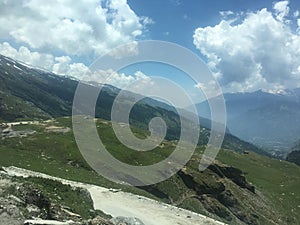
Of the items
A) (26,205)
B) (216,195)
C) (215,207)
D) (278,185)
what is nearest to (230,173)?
(216,195)

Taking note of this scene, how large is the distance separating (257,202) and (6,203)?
67.1 m

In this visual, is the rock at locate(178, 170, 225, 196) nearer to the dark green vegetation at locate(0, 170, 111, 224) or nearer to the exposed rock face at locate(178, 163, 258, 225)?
the exposed rock face at locate(178, 163, 258, 225)

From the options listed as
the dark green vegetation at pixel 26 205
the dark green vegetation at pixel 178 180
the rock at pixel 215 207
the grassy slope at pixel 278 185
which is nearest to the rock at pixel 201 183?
→ the dark green vegetation at pixel 178 180

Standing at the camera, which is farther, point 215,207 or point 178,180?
point 178,180

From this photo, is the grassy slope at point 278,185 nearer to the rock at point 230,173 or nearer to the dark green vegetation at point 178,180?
the dark green vegetation at point 178,180

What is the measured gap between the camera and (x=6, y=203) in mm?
21984

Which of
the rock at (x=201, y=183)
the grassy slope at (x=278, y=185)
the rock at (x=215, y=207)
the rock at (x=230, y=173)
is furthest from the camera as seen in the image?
the grassy slope at (x=278, y=185)

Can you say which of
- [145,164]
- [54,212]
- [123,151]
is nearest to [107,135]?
[123,151]

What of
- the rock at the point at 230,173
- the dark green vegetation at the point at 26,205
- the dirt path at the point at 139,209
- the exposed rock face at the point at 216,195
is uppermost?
the rock at the point at 230,173

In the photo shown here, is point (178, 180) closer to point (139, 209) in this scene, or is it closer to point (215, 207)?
point (215, 207)

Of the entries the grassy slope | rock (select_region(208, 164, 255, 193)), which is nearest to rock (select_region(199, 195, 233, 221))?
rock (select_region(208, 164, 255, 193))

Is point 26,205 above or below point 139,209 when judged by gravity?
above

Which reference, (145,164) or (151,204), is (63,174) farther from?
(145,164)

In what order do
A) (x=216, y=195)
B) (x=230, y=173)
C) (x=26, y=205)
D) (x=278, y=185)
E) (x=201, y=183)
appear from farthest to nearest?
1. (x=278, y=185)
2. (x=230, y=173)
3. (x=201, y=183)
4. (x=216, y=195)
5. (x=26, y=205)
